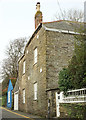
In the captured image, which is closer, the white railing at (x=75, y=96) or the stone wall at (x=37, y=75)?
the white railing at (x=75, y=96)

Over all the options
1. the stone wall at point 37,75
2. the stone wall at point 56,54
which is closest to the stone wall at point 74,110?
the stone wall at point 37,75

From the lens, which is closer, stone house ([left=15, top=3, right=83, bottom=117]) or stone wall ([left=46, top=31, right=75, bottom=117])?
stone house ([left=15, top=3, right=83, bottom=117])

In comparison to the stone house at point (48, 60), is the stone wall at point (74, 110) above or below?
below

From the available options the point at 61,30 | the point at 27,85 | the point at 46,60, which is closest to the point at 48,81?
the point at 46,60

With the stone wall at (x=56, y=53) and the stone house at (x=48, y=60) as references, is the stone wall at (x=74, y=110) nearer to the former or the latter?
the stone house at (x=48, y=60)

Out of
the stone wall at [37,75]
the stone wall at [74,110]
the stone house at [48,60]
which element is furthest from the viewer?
the stone wall at [37,75]

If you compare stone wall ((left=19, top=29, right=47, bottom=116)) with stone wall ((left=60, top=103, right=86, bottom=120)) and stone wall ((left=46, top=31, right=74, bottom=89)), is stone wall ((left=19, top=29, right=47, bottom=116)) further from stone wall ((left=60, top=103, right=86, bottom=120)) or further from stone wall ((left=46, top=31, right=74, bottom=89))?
stone wall ((left=60, top=103, right=86, bottom=120))

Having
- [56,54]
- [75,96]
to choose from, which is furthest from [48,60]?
[75,96]

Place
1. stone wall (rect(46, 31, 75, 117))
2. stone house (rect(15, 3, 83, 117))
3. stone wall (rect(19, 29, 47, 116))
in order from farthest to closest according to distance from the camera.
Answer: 1. stone wall (rect(19, 29, 47, 116))
2. stone wall (rect(46, 31, 75, 117))
3. stone house (rect(15, 3, 83, 117))

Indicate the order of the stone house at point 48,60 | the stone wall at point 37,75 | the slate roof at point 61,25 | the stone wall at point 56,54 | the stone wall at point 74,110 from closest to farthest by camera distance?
the stone wall at point 74,110
the stone house at point 48,60
the stone wall at point 56,54
the stone wall at point 37,75
the slate roof at point 61,25

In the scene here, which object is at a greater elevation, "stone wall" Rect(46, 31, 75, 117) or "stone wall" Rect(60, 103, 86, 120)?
"stone wall" Rect(46, 31, 75, 117)

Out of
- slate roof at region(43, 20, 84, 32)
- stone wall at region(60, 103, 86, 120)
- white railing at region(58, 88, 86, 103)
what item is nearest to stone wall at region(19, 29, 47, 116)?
slate roof at region(43, 20, 84, 32)

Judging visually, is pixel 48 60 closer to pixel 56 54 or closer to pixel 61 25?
pixel 56 54

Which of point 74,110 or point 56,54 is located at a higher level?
point 56,54
